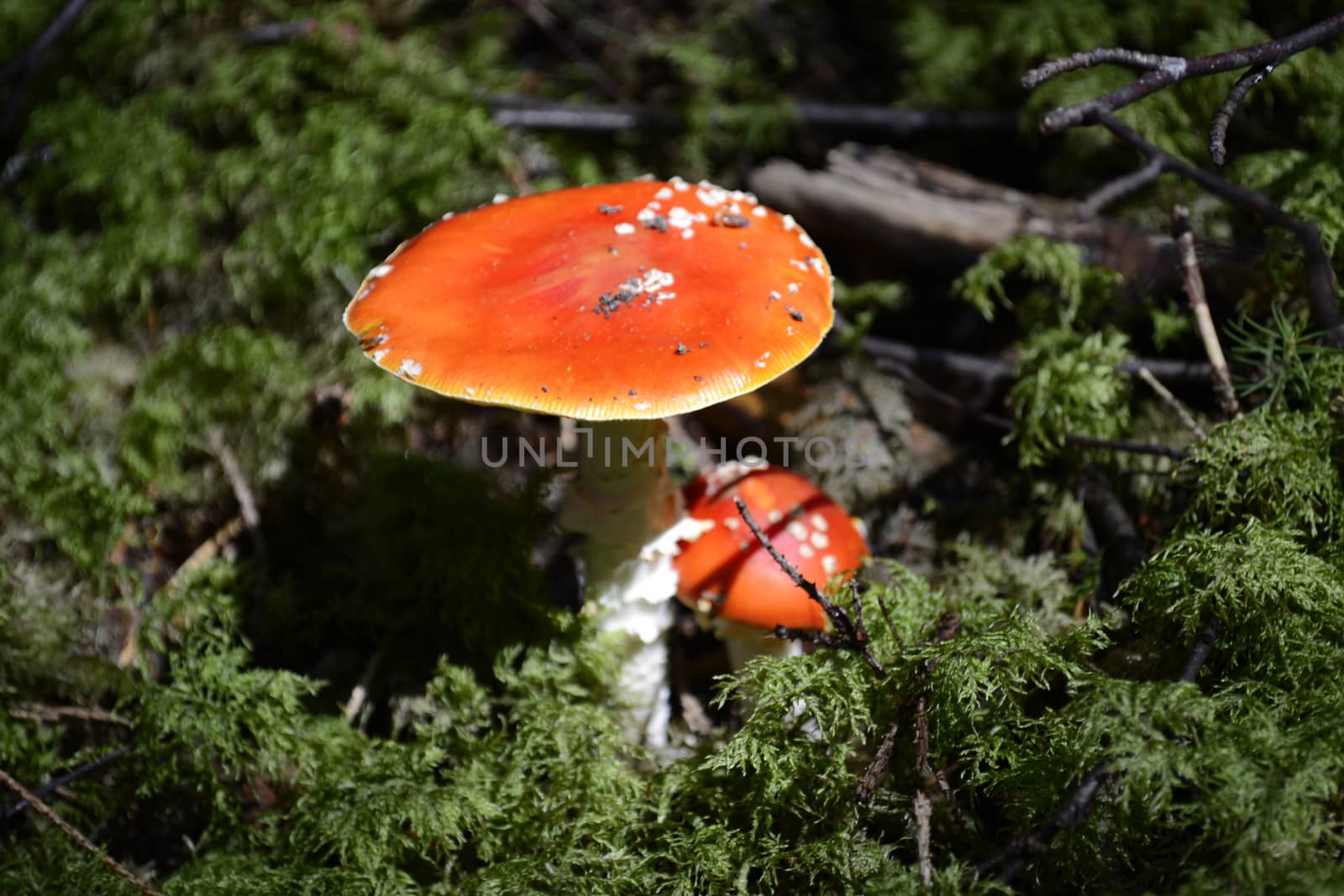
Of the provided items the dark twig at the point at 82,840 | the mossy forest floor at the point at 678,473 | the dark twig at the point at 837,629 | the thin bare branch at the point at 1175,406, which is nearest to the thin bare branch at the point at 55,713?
the mossy forest floor at the point at 678,473

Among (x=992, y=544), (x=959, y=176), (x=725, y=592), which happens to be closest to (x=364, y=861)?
(x=725, y=592)

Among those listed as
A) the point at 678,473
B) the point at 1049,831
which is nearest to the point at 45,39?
the point at 678,473

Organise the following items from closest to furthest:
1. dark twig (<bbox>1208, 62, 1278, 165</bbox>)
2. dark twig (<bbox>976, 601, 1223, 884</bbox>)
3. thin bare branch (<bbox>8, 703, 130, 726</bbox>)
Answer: dark twig (<bbox>976, 601, 1223, 884</bbox>)
dark twig (<bbox>1208, 62, 1278, 165</bbox>)
thin bare branch (<bbox>8, 703, 130, 726</bbox>)

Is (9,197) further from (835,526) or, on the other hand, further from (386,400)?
(835,526)

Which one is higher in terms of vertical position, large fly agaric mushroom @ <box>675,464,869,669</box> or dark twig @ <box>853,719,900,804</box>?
dark twig @ <box>853,719,900,804</box>

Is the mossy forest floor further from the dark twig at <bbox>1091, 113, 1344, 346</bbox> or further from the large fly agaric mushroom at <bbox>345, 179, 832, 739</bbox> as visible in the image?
the large fly agaric mushroom at <bbox>345, 179, 832, 739</bbox>

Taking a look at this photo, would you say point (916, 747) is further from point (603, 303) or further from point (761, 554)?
point (603, 303)

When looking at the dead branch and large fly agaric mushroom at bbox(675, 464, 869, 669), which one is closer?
the dead branch

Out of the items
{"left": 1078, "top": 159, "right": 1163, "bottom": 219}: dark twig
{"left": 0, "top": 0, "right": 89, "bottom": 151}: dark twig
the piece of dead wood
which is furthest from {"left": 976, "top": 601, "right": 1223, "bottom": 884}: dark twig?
{"left": 0, "top": 0, "right": 89, "bottom": 151}: dark twig
